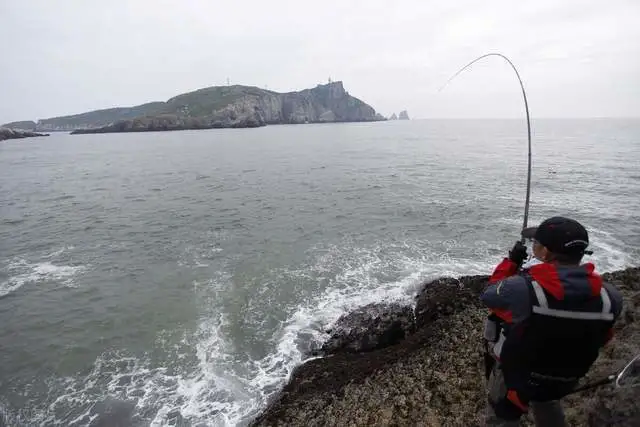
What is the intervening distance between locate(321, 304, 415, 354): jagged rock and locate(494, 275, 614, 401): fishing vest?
822 centimetres

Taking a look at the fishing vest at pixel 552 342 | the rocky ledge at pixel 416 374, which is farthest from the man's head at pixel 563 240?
the rocky ledge at pixel 416 374

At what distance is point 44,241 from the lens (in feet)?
72.7

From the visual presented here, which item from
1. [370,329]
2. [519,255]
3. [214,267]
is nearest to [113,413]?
[370,329]

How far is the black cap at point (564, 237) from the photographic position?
3.25 m

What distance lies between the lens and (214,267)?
1798cm

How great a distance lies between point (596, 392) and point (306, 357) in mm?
7628

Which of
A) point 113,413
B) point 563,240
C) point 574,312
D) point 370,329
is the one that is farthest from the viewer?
point 370,329

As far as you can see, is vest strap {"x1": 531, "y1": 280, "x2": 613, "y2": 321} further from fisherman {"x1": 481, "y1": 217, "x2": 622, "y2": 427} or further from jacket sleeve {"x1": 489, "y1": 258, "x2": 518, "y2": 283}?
jacket sleeve {"x1": 489, "y1": 258, "x2": 518, "y2": 283}

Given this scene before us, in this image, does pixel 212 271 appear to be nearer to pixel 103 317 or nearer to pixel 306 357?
pixel 103 317

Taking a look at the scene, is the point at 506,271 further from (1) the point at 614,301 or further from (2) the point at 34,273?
(2) the point at 34,273

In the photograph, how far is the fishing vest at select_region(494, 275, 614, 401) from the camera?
3131mm

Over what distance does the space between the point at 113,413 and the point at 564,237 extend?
37.2 feet

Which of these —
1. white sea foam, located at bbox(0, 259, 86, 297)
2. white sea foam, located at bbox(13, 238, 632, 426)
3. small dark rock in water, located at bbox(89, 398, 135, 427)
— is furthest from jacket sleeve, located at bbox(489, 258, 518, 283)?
white sea foam, located at bbox(0, 259, 86, 297)

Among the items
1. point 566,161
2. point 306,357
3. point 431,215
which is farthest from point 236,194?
point 566,161
